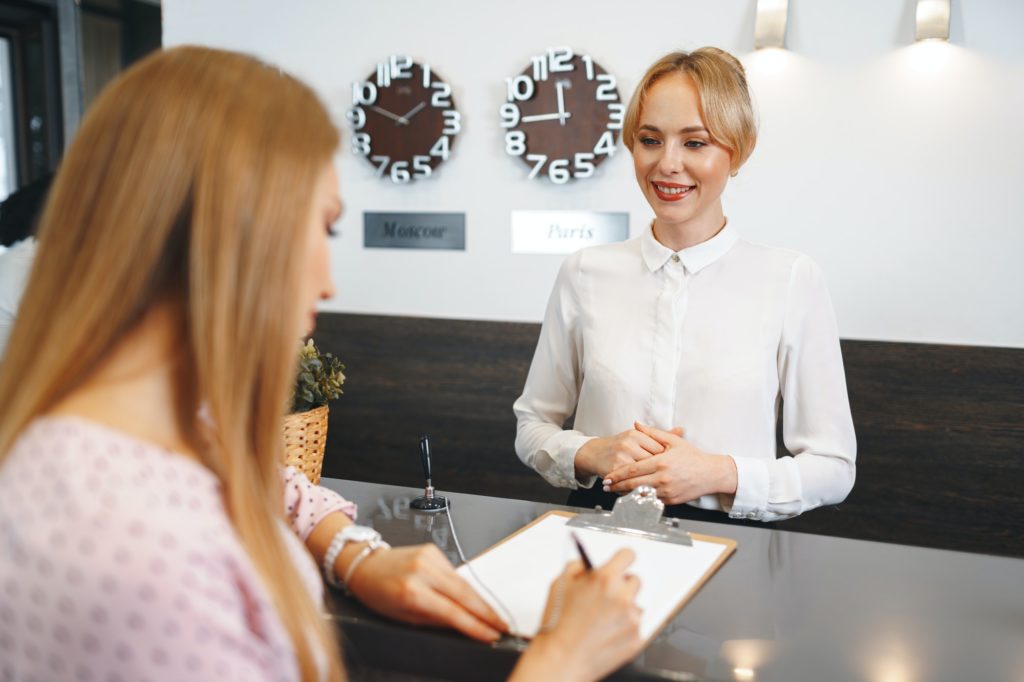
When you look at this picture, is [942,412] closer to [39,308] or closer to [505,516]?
[505,516]

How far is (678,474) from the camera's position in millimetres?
1604

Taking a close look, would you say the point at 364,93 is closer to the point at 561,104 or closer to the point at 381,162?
the point at 381,162

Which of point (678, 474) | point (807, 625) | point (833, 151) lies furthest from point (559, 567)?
point (833, 151)

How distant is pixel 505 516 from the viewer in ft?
→ 4.80

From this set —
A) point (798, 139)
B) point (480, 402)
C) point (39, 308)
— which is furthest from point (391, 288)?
point (39, 308)

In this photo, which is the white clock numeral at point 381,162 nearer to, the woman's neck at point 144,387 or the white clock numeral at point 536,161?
the white clock numeral at point 536,161

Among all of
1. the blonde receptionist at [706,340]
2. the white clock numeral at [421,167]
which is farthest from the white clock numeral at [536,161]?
the blonde receptionist at [706,340]

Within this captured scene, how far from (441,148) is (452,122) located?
117 millimetres

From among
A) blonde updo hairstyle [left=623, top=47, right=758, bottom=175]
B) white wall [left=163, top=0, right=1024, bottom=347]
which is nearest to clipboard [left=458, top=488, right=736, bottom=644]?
blonde updo hairstyle [left=623, top=47, right=758, bottom=175]

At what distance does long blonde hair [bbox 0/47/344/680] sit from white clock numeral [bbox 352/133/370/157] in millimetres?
3105

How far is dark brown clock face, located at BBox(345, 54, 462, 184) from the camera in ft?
12.1

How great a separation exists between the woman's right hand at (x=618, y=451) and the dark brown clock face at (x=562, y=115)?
1969mm

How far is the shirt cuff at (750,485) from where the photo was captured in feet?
5.46

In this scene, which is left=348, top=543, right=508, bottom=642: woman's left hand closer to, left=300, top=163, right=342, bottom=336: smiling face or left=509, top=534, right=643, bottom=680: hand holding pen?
left=509, top=534, right=643, bottom=680: hand holding pen
